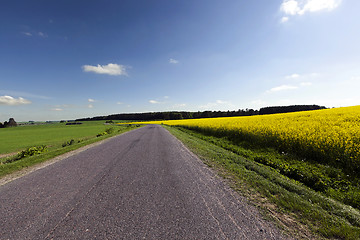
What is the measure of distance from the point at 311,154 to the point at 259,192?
4.85 meters

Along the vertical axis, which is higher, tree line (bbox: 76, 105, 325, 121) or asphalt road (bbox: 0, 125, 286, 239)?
tree line (bbox: 76, 105, 325, 121)

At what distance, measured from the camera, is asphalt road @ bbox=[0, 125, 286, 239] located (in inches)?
97.1

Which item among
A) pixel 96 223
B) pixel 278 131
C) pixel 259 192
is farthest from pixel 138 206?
pixel 278 131

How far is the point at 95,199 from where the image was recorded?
3562mm

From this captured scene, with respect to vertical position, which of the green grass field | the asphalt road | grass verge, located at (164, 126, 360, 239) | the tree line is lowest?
the green grass field

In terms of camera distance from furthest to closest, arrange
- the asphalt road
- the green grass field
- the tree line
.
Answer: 1. the tree line
2. the green grass field
3. the asphalt road

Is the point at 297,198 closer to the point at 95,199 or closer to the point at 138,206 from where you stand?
the point at 138,206

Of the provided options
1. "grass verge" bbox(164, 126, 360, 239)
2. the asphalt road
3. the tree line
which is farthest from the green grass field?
the tree line

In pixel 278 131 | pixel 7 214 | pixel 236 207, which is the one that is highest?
pixel 278 131

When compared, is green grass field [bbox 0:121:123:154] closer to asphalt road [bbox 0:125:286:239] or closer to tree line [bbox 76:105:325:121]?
asphalt road [bbox 0:125:286:239]

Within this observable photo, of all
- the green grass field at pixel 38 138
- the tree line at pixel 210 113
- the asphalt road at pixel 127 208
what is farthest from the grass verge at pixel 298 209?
the tree line at pixel 210 113

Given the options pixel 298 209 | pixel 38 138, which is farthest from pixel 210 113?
pixel 298 209

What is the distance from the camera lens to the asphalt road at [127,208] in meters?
2.47

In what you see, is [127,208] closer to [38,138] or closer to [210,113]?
[38,138]
